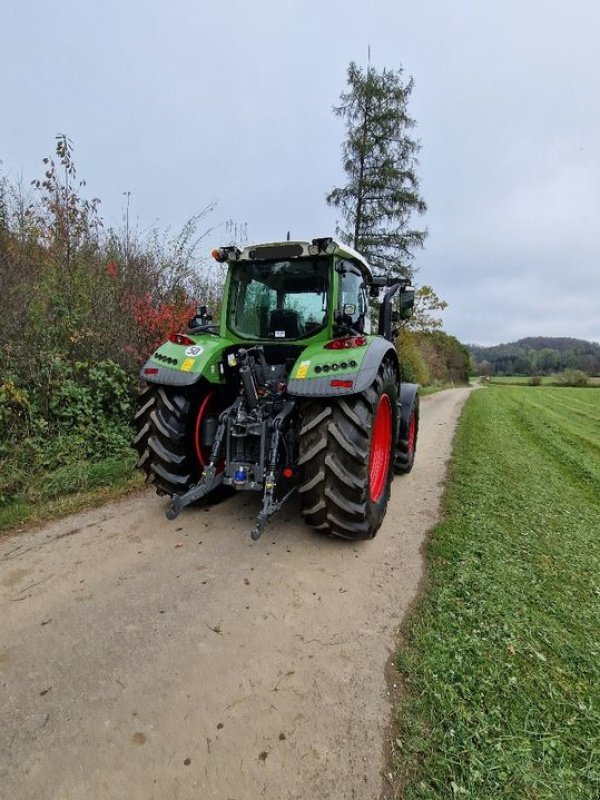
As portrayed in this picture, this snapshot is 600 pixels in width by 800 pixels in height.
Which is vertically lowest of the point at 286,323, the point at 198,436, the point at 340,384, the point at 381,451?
the point at 381,451

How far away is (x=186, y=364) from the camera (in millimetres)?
3305

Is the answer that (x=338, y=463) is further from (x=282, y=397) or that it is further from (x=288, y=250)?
(x=288, y=250)

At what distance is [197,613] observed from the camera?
229 centimetres

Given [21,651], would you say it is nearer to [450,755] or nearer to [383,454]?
[450,755]

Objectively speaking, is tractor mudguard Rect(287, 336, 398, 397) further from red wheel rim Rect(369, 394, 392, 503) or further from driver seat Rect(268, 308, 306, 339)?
red wheel rim Rect(369, 394, 392, 503)

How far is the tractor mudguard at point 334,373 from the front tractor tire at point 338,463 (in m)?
0.16

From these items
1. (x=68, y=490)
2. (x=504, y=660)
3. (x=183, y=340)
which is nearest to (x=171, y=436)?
(x=183, y=340)

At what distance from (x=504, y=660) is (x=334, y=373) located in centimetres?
181

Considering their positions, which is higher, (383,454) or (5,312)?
(5,312)

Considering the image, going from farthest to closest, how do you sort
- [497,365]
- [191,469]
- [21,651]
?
[497,365], [191,469], [21,651]

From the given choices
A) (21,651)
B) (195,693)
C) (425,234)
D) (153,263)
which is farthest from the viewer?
(425,234)

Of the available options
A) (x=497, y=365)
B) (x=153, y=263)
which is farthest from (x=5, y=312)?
(x=497, y=365)

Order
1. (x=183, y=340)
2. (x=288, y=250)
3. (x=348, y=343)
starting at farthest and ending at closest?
(x=183, y=340) < (x=288, y=250) < (x=348, y=343)

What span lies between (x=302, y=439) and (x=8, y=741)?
203cm
